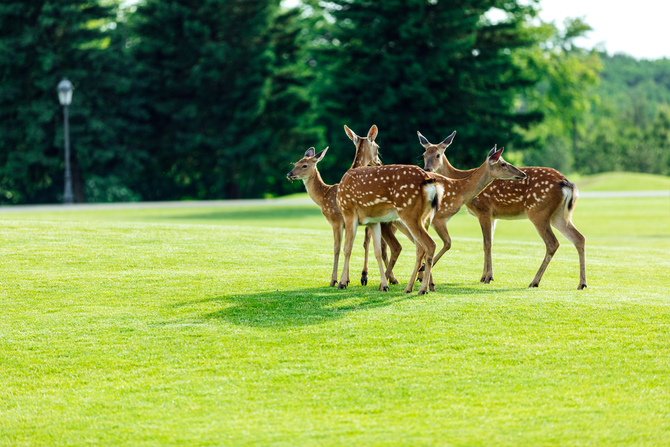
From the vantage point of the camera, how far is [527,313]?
8305 millimetres

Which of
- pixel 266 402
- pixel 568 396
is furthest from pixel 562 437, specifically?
pixel 266 402

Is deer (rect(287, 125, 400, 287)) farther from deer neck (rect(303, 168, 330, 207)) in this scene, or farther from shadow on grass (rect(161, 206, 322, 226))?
shadow on grass (rect(161, 206, 322, 226))

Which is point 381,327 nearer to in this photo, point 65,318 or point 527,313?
point 527,313

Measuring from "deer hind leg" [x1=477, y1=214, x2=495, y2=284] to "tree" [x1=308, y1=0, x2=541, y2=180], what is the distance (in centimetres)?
2491

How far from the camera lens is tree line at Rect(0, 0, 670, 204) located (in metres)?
36.7

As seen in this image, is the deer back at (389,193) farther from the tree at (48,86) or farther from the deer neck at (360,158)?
the tree at (48,86)

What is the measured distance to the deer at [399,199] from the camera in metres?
9.13

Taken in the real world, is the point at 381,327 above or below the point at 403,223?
below

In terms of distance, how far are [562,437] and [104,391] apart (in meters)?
3.71

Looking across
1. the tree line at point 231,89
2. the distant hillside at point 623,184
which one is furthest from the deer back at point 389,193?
the distant hillside at point 623,184

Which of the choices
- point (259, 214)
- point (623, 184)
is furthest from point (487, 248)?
point (623, 184)

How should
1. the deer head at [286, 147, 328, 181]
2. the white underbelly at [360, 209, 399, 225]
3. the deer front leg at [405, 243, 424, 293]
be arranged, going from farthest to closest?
the deer head at [286, 147, 328, 181] < the deer front leg at [405, 243, 424, 293] < the white underbelly at [360, 209, 399, 225]

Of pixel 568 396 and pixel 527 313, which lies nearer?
pixel 568 396

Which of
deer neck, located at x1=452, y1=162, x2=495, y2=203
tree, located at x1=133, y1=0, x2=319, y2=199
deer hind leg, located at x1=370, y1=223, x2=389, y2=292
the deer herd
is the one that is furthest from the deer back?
tree, located at x1=133, y1=0, x2=319, y2=199
